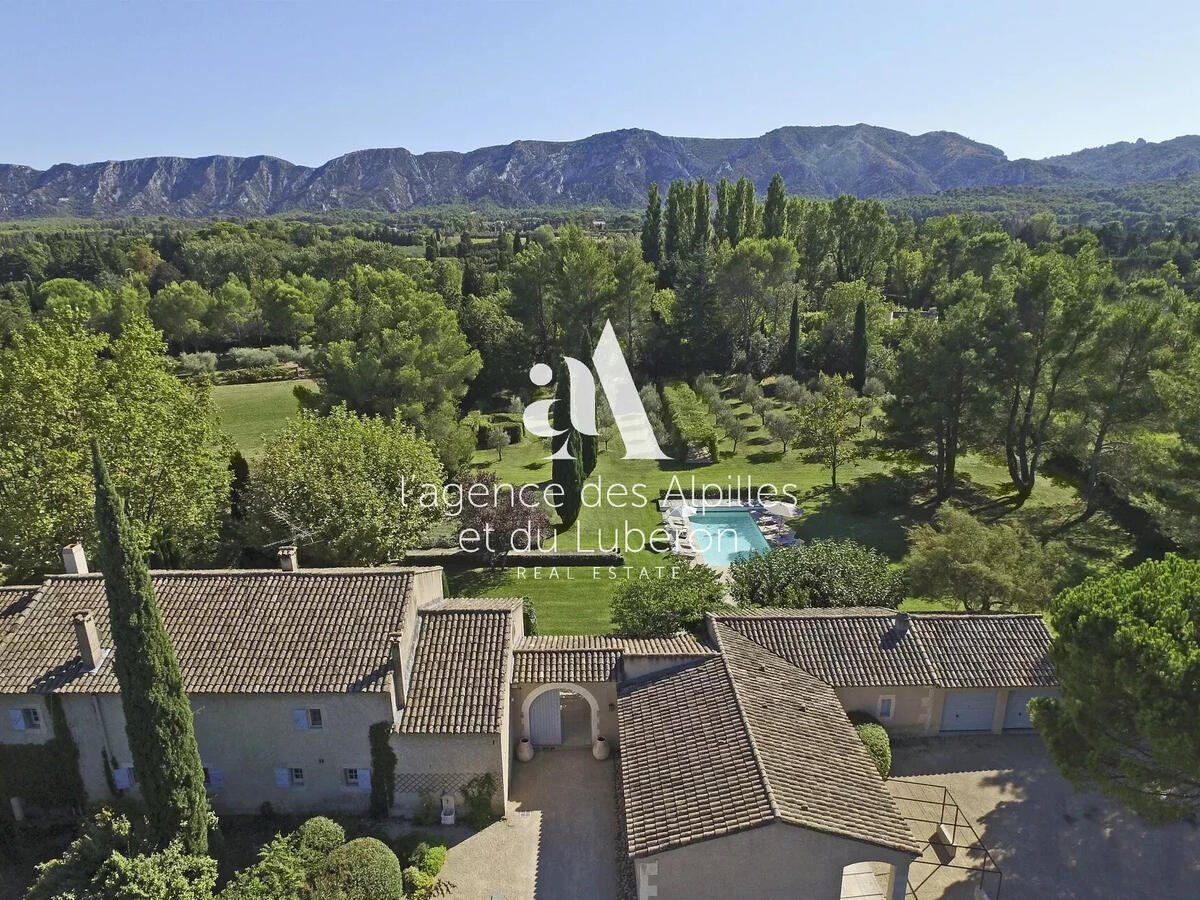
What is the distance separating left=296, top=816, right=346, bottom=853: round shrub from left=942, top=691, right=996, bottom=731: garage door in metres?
15.7

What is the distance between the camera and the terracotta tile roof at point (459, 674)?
15672 millimetres

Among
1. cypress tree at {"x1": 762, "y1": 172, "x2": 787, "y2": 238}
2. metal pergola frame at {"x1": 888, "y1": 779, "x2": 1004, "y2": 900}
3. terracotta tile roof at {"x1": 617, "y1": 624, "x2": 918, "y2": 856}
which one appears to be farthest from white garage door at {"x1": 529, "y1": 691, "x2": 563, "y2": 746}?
cypress tree at {"x1": 762, "y1": 172, "x2": 787, "y2": 238}

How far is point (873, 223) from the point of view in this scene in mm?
74375

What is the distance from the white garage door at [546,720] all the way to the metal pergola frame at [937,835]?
8572mm

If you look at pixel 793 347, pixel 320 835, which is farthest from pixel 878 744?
pixel 793 347

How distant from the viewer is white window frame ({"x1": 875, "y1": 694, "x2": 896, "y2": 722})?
18781 mm

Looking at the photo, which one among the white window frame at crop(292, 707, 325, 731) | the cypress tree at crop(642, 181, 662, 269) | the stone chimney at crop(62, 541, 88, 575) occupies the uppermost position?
the cypress tree at crop(642, 181, 662, 269)

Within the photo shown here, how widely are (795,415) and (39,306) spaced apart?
290ft

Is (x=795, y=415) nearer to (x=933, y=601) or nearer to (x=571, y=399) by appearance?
(x=571, y=399)

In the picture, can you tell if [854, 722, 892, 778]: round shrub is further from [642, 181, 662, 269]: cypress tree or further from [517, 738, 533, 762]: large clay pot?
[642, 181, 662, 269]: cypress tree

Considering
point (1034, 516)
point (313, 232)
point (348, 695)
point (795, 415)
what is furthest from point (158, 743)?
point (313, 232)

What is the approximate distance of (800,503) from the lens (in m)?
38.0

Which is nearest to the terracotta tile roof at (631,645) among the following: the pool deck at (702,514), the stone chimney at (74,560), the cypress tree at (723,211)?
the pool deck at (702,514)

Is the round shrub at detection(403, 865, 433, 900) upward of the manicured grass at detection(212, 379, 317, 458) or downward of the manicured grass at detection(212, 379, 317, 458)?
downward
